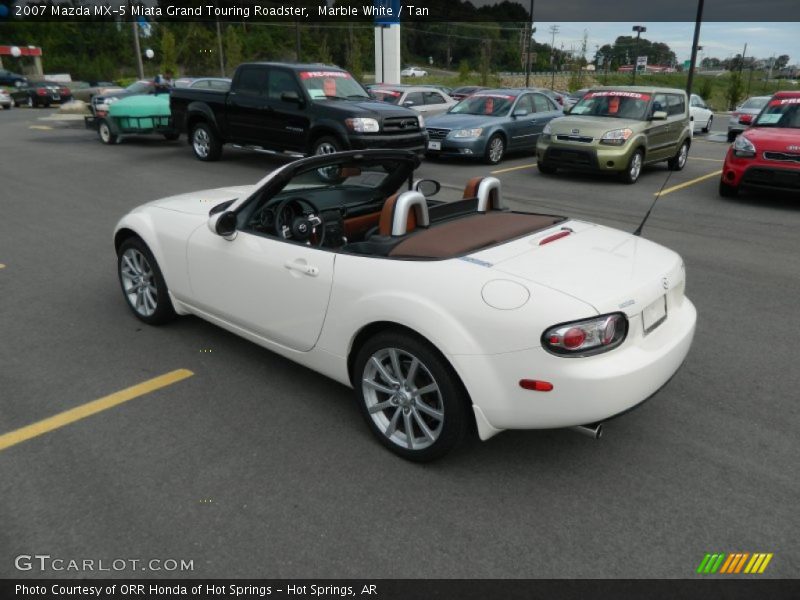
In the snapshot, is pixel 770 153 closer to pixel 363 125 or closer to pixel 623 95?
pixel 623 95

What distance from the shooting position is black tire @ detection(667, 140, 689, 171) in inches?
514

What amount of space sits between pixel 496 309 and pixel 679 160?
40.2ft

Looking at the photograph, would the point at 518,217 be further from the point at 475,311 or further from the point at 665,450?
the point at 665,450

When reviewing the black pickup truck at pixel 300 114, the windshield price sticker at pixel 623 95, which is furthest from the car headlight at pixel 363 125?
the windshield price sticker at pixel 623 95

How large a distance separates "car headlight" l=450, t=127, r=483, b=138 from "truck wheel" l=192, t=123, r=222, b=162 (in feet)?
16.4

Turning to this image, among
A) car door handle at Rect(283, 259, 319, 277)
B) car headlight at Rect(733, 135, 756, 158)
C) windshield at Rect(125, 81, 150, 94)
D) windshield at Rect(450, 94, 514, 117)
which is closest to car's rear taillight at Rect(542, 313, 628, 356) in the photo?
car door handle at Rect(283, 259, 319, 277)

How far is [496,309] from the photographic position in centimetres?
273

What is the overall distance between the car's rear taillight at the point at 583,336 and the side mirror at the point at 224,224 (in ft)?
6.78

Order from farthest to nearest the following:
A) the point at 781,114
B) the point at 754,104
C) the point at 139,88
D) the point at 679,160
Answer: the point at 754,104
the point at 139,88
the point at 679,160
the point at 781,114

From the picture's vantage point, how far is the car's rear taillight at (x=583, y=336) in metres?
A: 2.66

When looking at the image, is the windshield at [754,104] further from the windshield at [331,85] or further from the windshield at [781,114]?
the windshield at [331,85]

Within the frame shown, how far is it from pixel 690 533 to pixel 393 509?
50.1 inches

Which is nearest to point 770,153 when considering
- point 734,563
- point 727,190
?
point 727,190
